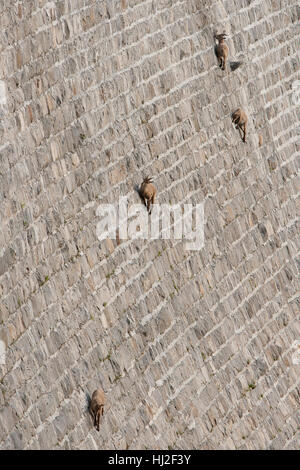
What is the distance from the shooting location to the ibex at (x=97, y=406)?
2219cm

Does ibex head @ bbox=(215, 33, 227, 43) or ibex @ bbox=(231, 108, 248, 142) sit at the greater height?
ibex head @ bbox=(215, 33, 227, 43)

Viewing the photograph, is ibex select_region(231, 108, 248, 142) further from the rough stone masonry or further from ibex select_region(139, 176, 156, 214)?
ibex select_region(139, 176, 156, 214)

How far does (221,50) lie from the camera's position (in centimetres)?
2947

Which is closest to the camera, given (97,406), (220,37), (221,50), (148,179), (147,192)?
(97,406)

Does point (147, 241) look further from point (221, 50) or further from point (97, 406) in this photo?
point (221, 50)

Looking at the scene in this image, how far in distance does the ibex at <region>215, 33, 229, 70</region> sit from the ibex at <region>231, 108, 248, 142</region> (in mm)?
1014

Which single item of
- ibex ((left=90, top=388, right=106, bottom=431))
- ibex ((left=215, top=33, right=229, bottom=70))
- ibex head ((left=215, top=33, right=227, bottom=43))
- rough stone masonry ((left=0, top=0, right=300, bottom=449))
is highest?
ibex head ((left=215, top=33, right=227, bottom=43))

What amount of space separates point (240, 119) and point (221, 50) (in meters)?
1.51

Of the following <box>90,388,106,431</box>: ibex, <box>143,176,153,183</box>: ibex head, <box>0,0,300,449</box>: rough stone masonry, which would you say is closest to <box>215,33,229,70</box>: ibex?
<box>0,0,300,449</box>: rough stone masonry

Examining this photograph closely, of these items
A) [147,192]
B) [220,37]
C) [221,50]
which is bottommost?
[147,192]

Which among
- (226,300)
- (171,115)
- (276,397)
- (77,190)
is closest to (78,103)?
(77,190)

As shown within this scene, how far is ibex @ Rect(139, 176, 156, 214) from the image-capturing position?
83.0ft

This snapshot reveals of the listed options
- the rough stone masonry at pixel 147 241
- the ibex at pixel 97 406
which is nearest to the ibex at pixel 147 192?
the rough stone masonry at pixel 147 241

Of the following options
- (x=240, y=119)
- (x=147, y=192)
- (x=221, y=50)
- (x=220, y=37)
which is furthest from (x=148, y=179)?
(x=220, y=37)
